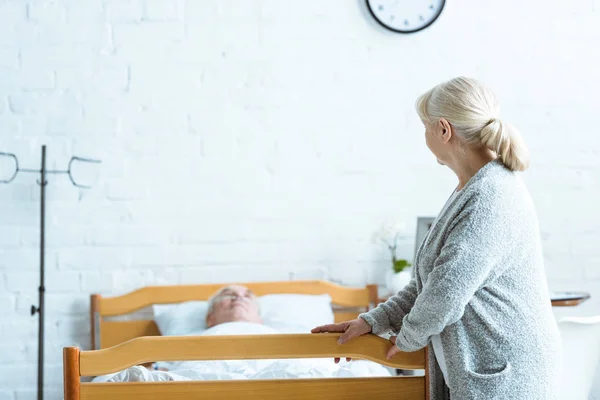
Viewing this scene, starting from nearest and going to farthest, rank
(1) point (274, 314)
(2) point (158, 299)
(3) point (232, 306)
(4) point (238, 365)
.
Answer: (4) point (238, 365)
(3) point (232, 306)
(1) point (274, 314)
(2) point (158, 299)

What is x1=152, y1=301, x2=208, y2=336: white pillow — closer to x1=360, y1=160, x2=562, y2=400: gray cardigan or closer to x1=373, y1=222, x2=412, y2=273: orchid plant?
x1=373, y1=222, x2=412, y2=273: orchid plant

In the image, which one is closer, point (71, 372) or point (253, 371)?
point (71, 372)

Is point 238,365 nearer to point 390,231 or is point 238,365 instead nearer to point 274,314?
point 274,314

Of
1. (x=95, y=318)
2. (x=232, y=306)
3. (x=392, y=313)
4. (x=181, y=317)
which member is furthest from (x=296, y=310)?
(x=392, y=313)

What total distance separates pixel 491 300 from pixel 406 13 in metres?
1.93

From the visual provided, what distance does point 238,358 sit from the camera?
6.02ft

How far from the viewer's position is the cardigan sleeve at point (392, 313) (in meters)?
1.88

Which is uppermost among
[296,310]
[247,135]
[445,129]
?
[247,135]

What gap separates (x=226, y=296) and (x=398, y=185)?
87cm

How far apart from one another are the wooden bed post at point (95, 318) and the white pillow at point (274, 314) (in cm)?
23

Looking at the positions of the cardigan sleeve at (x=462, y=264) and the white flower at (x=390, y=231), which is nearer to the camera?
the cardigan sleeve at (x=462, y=264)

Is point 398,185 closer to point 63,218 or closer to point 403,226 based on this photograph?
point 403,226

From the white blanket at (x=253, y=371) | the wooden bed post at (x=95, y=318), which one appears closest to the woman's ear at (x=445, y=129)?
the white blanket at (x=253, y=371)

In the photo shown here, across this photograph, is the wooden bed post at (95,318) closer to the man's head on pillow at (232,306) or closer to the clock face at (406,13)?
the man's head on pillow at (232,306)
